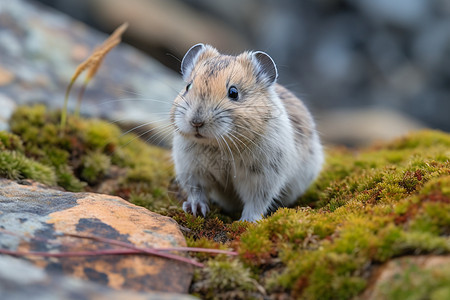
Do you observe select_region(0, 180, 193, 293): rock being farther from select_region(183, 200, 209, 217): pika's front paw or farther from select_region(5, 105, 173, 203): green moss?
select_region(5, 105, 173, 203): green moss

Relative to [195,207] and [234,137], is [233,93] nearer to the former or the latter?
[234,137]

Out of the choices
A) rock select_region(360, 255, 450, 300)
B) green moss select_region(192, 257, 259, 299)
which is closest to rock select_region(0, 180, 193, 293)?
green moss select_region(192, 257, 259, 299)

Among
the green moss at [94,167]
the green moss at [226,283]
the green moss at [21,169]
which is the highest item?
the green moss at [226,283]

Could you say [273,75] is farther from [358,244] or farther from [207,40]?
[207,40]

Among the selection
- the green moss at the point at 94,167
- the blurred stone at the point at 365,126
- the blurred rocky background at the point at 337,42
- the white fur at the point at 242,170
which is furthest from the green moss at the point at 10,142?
the blurred stone at the point at 365,126

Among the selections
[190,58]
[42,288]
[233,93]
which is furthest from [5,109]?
[42,288]

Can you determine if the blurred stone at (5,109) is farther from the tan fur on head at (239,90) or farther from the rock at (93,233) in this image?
the tan fur on head at (239,90)

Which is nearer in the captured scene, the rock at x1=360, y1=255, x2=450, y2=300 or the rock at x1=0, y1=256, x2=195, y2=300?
the rock at x1=0, y1=256, x2=195, y2=300
